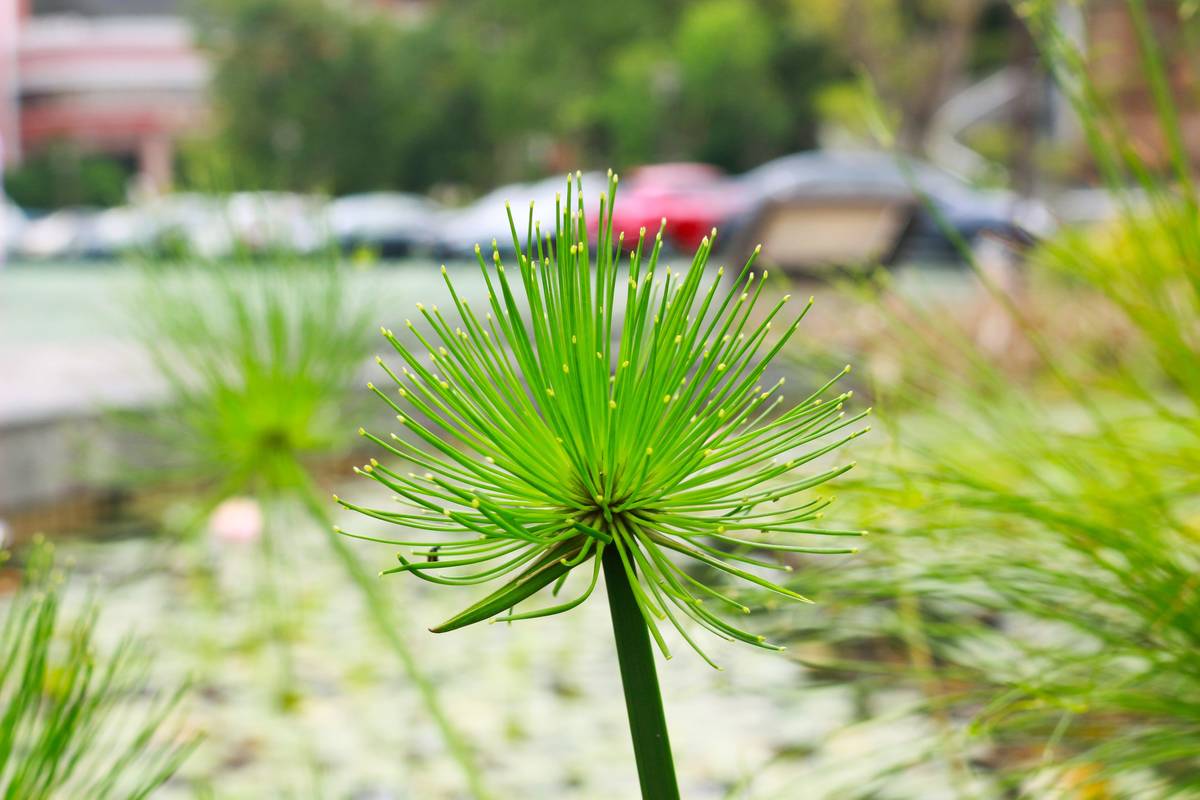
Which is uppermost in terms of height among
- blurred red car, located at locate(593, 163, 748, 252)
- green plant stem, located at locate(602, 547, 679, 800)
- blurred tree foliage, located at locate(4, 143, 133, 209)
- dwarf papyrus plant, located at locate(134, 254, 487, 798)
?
blurred tree foliage, located at locate(4, 143, 133, 209)

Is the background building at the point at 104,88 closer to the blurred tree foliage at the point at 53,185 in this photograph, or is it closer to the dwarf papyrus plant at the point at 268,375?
the blurred tree foliage at the point at 53,185

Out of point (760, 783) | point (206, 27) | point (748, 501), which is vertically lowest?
point (748, 501)

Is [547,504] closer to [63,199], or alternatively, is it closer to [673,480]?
[673,480]

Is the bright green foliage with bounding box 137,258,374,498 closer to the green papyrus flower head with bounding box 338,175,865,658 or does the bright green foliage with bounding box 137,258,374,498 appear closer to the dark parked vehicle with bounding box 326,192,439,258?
the green papyrus flower head with bounding box 338,175,865,658

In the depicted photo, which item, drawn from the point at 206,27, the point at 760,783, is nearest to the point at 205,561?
the point at 760,783

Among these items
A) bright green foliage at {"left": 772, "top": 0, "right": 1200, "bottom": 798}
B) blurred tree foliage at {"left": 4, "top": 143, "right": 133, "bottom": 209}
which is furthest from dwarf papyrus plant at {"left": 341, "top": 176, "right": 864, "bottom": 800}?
blurred tree foliage at {"left": 4, "top": 143, "right": 133, "bottom": 209}

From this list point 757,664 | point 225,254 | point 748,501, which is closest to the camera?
point 748,501

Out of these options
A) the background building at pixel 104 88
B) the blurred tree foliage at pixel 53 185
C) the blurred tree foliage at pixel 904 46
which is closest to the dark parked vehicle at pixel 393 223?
the blurred tree foliage at pixel 904 46
